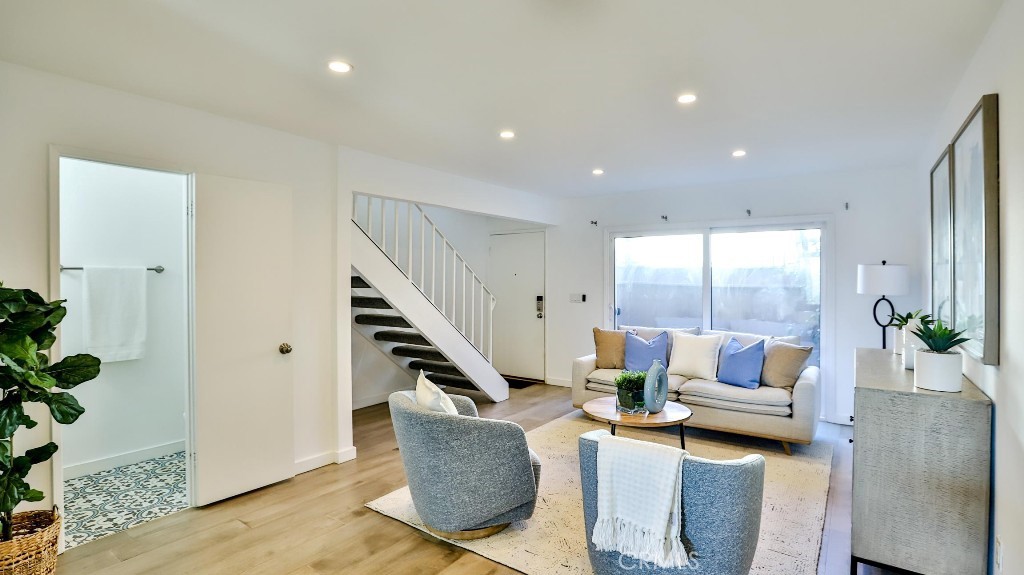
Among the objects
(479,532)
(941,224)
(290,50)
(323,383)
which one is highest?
(290,50)

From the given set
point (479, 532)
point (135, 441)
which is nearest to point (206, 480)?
point (135, 441)

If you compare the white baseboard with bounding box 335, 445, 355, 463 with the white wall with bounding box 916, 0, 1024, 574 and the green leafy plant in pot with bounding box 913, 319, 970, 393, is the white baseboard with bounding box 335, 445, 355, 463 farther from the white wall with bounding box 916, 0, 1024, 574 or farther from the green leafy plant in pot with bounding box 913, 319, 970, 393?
the white wall with bounding box 916, 0, 1024, 574

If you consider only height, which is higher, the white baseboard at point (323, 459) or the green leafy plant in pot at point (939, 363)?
the green leafy plant in pot at point (939, 363)

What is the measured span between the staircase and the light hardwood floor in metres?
1.64

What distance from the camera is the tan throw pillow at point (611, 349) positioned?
515 cm

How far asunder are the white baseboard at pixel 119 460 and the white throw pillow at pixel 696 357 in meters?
4.29

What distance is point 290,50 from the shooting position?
7.45ft

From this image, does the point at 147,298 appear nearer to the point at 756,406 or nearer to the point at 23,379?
the point at 23,379

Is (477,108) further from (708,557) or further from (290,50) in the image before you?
(708,557)

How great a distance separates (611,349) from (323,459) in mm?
2829

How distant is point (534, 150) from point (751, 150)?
5.55 feet

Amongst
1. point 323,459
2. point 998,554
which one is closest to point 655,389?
point 998,554

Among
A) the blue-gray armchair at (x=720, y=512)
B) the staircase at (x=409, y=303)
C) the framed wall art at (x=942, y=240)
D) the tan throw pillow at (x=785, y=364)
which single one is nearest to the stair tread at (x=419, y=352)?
the staircase at (x=409, y=303)

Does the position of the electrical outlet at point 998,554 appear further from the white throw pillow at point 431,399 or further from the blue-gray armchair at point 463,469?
the white throw pillow at point 431,399
